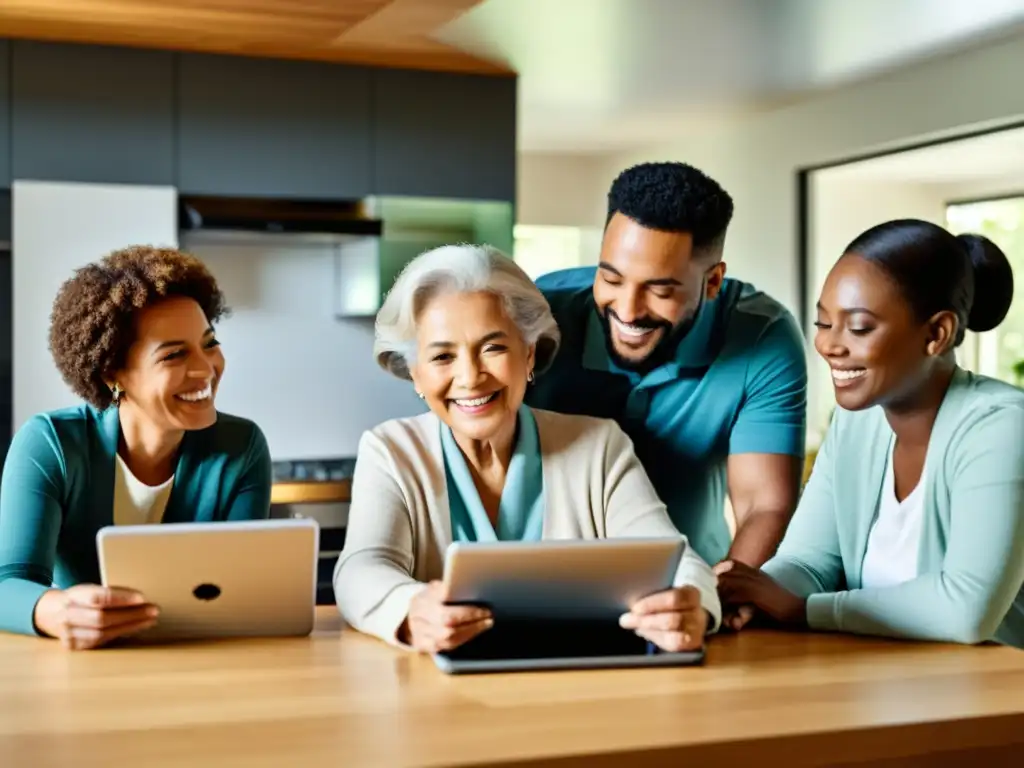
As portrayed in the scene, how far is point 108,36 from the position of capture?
463cm

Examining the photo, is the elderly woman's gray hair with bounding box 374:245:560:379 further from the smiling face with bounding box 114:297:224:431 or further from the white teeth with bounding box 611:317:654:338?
the smiling face with bounding box 114:297:224:431

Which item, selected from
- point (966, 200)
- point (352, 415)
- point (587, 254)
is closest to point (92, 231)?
point (352, 415)

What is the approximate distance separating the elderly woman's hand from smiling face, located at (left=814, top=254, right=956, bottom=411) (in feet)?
→ 1.00

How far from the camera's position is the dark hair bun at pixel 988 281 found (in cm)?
212

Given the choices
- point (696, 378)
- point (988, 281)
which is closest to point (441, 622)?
point (696, 378)

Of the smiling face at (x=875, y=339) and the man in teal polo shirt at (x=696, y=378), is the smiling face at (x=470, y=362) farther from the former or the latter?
the smiling face at (x=875, y=339)

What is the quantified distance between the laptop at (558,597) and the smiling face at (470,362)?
363 millimetres

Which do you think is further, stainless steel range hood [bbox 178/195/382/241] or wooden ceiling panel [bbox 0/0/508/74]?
stainless steel range hood [bbox 178/195/382/241]

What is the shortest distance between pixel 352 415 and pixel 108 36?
182 centimetres

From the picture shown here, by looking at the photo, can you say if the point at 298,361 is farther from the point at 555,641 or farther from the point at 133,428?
the point at 555,641

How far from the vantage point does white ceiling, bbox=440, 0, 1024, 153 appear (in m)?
4.60

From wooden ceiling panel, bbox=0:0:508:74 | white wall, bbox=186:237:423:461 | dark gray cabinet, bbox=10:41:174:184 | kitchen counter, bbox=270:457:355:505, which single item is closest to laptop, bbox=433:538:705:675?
kitchen counter, bbox=270:457:355:505

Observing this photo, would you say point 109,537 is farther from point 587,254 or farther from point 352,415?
point 587,254

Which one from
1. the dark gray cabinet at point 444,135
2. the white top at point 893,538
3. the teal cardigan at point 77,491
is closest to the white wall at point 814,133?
the dark gray cabinet at point 444,135
